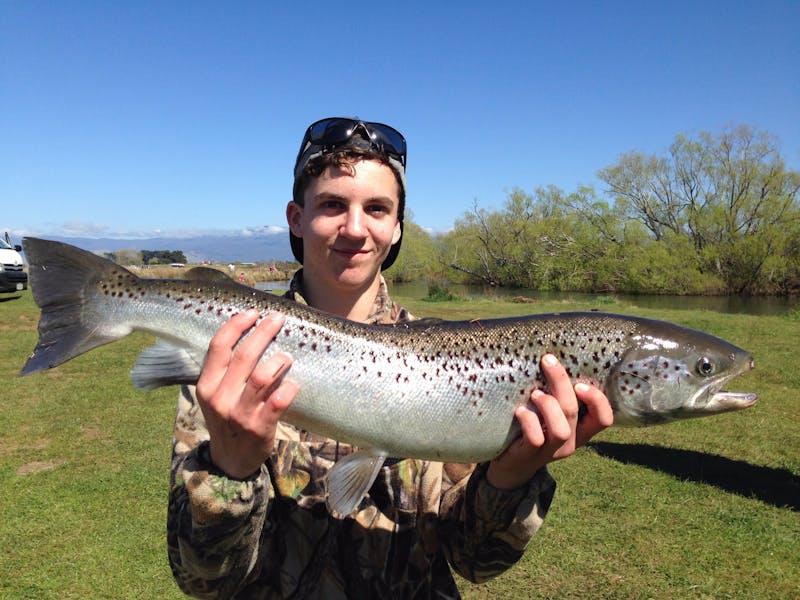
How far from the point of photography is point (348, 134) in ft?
10.1

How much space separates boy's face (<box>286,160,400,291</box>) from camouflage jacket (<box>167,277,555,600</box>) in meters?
0.89

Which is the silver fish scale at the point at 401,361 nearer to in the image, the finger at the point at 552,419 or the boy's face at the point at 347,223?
the finger at the point at 552,419

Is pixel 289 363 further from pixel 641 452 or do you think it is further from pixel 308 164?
pixel 641 452

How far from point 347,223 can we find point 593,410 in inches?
59.4

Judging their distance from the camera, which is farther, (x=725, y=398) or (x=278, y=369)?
(x=725, y=398)

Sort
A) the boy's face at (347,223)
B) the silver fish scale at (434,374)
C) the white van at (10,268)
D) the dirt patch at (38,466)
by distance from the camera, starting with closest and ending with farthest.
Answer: the silver fish scale at (434,374) → the boy's face at (347,223) → the dirt patch at (38,466) → the white van at (10,268)

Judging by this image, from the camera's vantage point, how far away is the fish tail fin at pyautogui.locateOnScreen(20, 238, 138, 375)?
272 centimetres

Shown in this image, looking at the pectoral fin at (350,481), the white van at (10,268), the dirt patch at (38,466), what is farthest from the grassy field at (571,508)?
the white van at (10,268)

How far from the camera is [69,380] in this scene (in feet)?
40.5

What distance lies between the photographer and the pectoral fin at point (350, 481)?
7.93 ft

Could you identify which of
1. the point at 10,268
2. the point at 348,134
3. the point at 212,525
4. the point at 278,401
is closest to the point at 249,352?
the point at 278,401

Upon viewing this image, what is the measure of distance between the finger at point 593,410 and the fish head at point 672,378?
0.23m

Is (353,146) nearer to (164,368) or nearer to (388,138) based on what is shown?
(388,138)

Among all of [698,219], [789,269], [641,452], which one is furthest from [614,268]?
[641,452]
